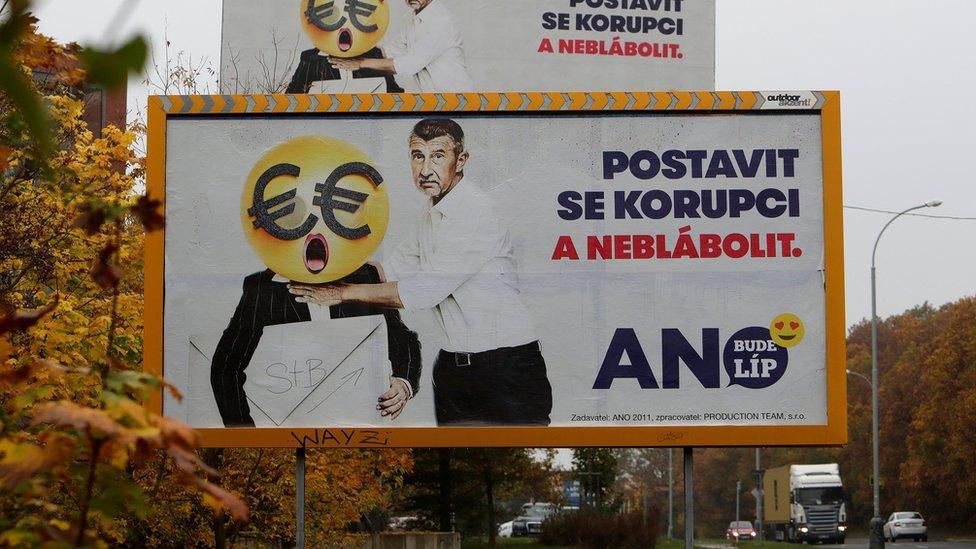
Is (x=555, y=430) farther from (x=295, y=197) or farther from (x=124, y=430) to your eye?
(x=124, y=430)

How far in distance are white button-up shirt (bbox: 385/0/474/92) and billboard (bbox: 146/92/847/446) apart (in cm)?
901

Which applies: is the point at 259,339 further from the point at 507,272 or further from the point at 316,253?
the point at 507,272

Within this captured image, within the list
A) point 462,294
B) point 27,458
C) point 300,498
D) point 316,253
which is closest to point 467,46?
point 316,253

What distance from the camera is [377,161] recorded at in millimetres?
11430

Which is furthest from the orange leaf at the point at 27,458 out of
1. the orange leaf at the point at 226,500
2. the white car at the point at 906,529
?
the white car at the point at 906,529

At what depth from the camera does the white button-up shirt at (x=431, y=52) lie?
20375 millimetres

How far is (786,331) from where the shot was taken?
11.1m

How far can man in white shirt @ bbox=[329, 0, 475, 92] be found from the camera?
2025cm

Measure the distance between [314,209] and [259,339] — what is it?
46.1 inches

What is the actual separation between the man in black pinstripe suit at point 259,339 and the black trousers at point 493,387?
0.27 meters

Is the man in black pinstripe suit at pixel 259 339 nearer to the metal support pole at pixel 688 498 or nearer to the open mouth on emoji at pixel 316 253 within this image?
the open mouth on emoji at pixel 316 253

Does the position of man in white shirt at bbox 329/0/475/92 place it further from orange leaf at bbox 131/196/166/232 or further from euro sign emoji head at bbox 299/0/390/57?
orange leaf at bbox 131/196/166/232

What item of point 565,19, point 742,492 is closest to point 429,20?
point 565,19

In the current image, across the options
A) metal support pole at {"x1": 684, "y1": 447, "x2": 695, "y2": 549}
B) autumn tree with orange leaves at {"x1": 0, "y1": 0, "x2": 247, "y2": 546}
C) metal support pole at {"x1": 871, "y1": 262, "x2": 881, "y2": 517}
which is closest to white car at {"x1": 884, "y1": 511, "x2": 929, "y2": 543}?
metal support pole at {"x1": 871, "y1": 262, "x2": 881, "y2": 517}
